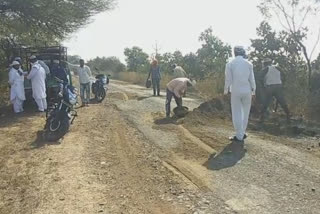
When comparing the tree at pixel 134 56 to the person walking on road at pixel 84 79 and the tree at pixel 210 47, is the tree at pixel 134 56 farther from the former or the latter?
the person walking on road at pixel 84 79

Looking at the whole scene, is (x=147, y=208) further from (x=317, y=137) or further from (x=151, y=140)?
(x=317, y=137)

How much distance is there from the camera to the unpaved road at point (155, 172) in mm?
6113

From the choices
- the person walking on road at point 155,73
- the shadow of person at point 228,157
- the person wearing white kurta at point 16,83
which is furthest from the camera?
the person walking on road at point 155,73

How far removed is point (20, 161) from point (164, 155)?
256 cm

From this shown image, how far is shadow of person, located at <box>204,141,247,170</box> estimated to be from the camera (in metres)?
7.87

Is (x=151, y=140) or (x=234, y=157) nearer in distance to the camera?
(x=234, y=157)

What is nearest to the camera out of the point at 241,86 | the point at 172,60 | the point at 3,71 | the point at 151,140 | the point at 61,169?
the point at 61,169

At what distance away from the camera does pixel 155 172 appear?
24.5ft

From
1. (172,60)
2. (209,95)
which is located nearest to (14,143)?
(209,95)

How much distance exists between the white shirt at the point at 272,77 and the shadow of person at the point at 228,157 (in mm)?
3889

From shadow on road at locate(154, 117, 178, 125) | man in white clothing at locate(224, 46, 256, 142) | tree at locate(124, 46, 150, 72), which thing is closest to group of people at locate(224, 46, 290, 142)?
man in white clothing at locate(224, 46, 256, 142)

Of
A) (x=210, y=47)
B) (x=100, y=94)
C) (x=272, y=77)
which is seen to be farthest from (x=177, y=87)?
(x=210, y=47)

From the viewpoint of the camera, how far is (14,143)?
10062 millimetres

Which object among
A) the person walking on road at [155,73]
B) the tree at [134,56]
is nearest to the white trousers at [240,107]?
the person walking on road at [155,73]
